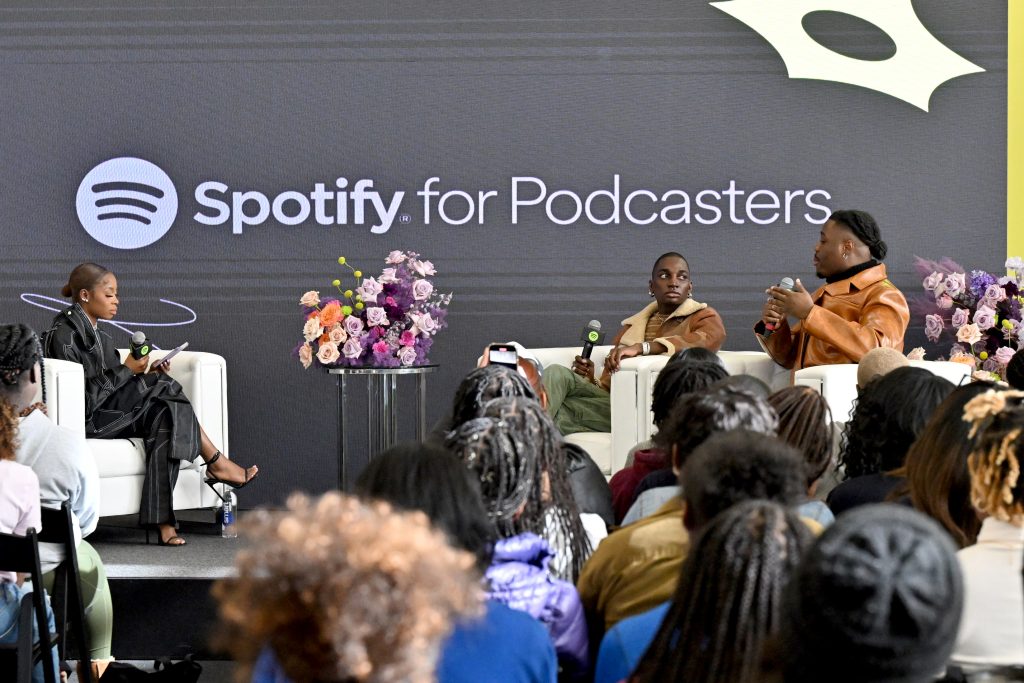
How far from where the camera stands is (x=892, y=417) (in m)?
3.22

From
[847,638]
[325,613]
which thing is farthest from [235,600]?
[847,638]

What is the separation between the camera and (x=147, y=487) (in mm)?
6078

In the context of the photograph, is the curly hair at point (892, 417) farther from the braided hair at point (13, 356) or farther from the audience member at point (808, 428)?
the braided hair at point (13, 356)

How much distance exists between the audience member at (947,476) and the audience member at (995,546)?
12cm

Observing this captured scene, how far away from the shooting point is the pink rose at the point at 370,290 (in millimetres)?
6016

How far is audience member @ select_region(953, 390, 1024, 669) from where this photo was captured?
1902 mm

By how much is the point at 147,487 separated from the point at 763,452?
4846 millimetres

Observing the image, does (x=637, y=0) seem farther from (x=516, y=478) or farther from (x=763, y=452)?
(x=763, y=452)

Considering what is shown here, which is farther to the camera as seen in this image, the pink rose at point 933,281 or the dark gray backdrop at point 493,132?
the dark gray backdrop at point 493,132

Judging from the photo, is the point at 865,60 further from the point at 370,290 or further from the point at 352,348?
the point at 352,348

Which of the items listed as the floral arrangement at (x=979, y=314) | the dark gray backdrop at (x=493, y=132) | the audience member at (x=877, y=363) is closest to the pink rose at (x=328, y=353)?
the dark gray backdrop at (x=493, y=132)

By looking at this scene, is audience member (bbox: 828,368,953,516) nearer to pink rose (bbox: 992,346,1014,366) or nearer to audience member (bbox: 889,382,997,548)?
audience member (bbox: 889,382,997,548)

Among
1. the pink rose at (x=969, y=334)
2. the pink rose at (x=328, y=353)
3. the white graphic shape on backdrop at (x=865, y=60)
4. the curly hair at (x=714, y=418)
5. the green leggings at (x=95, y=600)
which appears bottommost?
the green leggings at (x=95, y=600)

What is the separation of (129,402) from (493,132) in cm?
241
